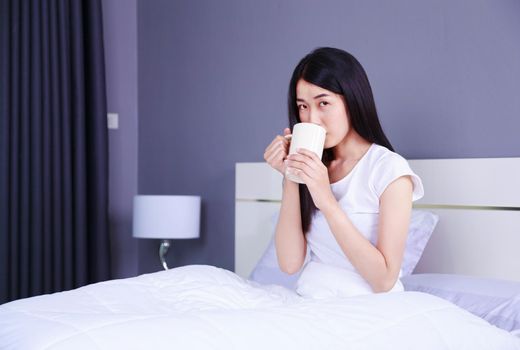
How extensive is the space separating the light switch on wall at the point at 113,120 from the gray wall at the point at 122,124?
25 mm

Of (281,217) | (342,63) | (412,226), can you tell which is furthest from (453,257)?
(342,63)

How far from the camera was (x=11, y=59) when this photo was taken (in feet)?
10.5

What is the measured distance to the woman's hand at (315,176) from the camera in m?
1.43

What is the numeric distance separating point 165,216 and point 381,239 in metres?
1.75

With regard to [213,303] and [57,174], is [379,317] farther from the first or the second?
[57,174]

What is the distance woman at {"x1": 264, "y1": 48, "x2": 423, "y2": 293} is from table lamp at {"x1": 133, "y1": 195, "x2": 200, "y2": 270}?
4.66 feet

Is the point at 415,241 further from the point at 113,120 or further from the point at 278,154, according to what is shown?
the point at 113,120

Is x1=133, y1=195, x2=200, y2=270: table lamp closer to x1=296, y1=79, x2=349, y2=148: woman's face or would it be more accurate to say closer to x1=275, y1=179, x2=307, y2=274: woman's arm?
x1=275, y1=179, x2=307, y2=274: woman's arm

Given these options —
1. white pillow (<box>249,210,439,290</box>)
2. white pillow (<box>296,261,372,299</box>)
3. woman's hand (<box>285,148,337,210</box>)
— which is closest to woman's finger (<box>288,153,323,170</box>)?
woman's hand (<box>285,148,337,210</box>)

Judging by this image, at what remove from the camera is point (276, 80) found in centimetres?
288

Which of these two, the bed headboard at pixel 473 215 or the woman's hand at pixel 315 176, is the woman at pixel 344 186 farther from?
the bed headboard at pixel 473 215

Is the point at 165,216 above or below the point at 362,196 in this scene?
below

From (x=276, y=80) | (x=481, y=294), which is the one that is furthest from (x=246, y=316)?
(x=276, y=80)

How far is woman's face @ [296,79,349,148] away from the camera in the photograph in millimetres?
1532
